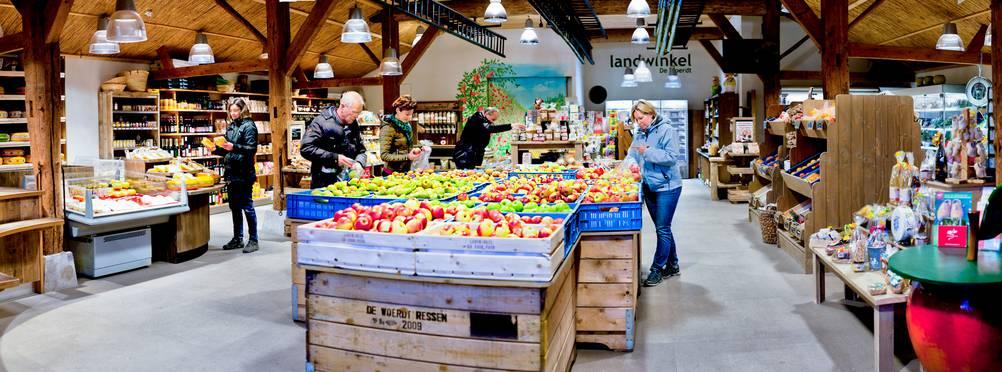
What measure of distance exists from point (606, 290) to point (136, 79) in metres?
10.1

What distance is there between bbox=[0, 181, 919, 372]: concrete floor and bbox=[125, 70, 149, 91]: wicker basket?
609 cm

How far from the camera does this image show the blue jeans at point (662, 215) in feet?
17.8

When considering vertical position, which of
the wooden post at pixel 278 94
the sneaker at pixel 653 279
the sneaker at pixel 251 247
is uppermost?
the wooden post at pixel 278 94

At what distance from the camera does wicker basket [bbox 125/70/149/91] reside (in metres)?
11.4

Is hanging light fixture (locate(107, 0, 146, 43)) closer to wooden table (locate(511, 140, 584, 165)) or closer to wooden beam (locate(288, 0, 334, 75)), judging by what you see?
wooden beam (locate(288, 0, 334, 75))

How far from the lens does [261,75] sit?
14.9 m

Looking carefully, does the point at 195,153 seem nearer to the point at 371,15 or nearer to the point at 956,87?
the point at 371,15

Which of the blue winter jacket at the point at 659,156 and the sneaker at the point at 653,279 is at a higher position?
the blue winter jacket at the point at 659,156

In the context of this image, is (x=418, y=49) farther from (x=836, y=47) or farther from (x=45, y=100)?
(x=45, y=100)

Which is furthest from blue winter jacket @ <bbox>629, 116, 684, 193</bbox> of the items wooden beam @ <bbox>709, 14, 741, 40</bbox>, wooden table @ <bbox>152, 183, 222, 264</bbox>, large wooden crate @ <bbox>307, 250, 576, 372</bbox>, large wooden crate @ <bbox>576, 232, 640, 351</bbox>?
wooden beam @ <bbox>709, 14, 741, 40</bbox>

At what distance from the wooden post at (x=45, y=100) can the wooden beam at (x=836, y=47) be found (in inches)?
283

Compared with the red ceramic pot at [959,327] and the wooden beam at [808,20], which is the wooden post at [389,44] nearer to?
the wooden beam at [808,20]

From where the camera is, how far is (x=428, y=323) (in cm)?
288

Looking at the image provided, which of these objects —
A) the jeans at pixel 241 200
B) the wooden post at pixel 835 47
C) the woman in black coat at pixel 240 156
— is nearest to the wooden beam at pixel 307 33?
the woman in black coat at pixel 240 156
